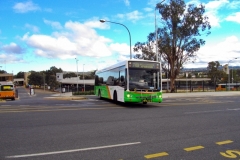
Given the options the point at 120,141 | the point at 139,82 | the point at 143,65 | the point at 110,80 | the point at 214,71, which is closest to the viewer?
the point at 120,141

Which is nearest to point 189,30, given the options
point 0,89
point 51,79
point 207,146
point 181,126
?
point 0,89

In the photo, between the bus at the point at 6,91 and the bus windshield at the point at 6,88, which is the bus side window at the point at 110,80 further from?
the bus windshield at the point at 6,88

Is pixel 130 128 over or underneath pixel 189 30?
underneath

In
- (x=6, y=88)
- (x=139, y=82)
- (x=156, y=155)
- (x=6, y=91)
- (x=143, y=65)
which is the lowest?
(x=156, y=155)

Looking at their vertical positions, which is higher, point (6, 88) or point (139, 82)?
point (139, 82)

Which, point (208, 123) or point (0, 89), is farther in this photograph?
point (0, 89)

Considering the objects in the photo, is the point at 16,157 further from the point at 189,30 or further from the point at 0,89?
the point at 189,30

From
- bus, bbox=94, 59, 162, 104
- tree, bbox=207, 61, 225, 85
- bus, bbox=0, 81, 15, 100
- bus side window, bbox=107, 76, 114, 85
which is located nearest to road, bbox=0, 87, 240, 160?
bus, bbox=94, 59, 162, 104

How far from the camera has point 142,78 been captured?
16.2m

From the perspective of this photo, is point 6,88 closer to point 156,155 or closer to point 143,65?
point 143,65

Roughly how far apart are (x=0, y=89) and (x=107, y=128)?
95.6ft

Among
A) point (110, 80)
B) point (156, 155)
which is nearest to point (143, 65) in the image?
point (110, 80)

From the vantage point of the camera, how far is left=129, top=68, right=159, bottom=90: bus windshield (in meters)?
16.0

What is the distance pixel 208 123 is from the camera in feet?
30.9
